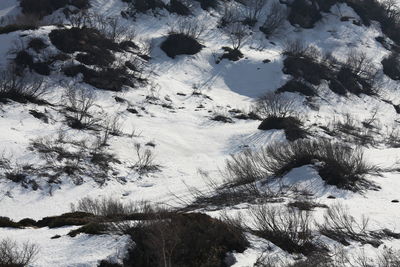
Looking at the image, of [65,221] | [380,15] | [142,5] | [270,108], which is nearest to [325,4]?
[380,15]

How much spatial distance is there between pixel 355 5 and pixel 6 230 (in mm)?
64806

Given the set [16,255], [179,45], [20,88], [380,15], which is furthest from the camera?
[380,15]

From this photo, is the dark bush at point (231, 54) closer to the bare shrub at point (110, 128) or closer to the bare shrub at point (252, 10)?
the bare shrub at point (252, 10)

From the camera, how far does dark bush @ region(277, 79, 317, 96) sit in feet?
151

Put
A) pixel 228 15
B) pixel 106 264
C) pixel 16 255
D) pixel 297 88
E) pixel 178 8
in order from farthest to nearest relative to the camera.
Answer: pixel 228 15 < pixel 178 8 < pixel 297 88 < pixel 106 264 < pixel 16 255

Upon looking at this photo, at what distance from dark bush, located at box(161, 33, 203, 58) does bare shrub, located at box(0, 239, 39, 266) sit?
125ft

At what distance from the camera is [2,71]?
3425 centimetres

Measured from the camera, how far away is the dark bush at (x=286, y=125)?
34.3m

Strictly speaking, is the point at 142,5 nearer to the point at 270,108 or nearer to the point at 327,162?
the point at 270,108

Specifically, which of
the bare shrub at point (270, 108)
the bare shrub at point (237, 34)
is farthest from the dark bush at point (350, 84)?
the bare shrub at point (237, 34)

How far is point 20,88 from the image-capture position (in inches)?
1188

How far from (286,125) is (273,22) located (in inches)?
1110

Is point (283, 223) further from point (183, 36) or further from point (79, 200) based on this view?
point (183, 36)

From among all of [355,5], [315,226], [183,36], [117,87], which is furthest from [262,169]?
[355,5]
